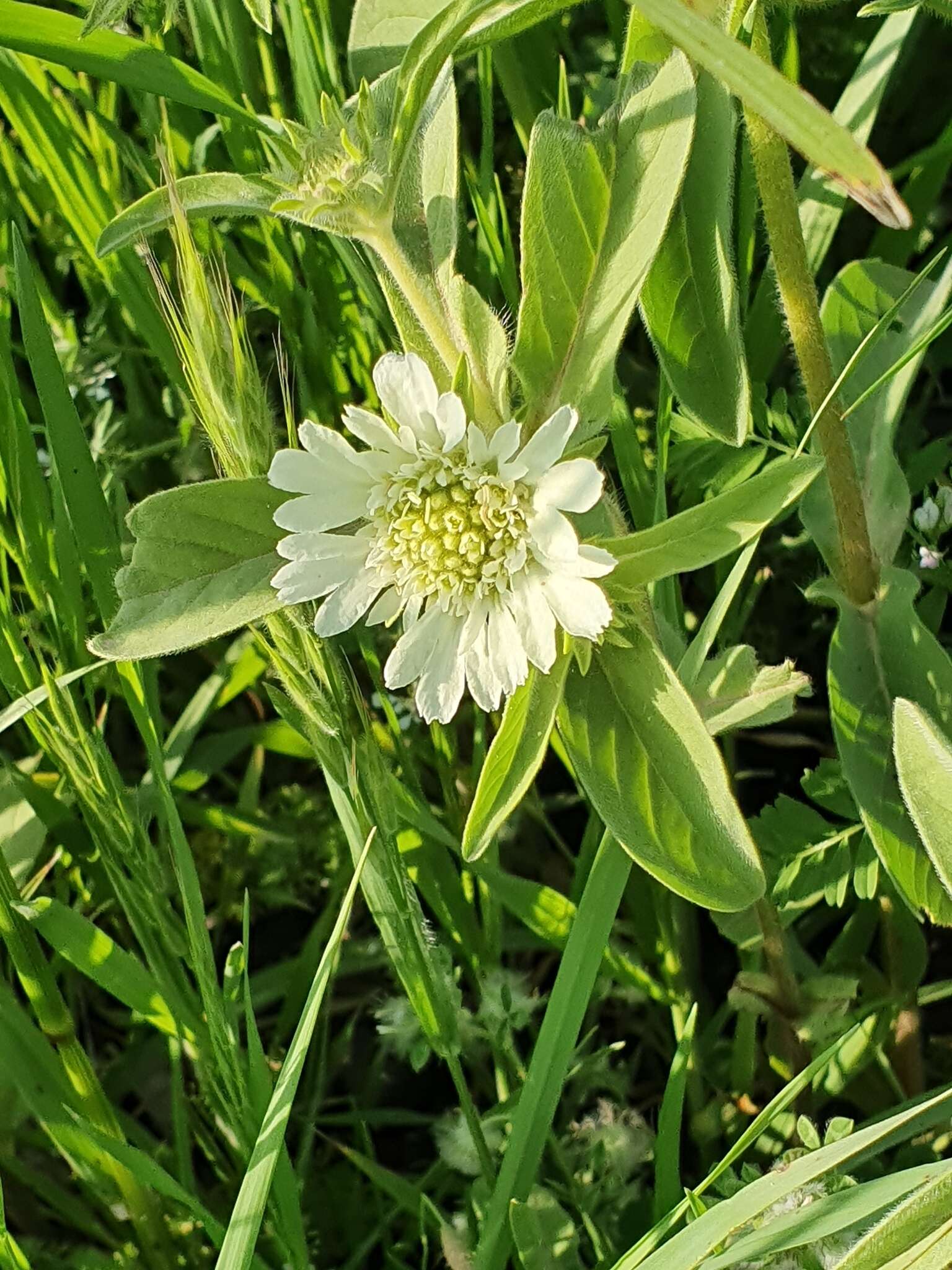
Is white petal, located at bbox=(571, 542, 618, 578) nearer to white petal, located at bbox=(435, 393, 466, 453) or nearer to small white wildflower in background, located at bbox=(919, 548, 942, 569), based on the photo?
white petal, located at bbox=(435, 393, 466, 453)

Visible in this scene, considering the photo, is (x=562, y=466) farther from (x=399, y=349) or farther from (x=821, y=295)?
(x=821, y=295)

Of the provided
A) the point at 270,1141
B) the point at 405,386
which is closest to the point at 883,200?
the point at 405,386

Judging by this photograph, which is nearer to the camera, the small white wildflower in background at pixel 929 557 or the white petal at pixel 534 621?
the white petal at pixel 534 621

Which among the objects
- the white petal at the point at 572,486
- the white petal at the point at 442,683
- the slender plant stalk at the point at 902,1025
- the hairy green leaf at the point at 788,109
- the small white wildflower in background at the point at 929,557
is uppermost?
the hairy green leaf at the point at 788,109

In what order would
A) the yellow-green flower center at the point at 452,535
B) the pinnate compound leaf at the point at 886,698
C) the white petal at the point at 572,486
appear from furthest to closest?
the pinnate compound leaf at the point at 886,698
the yellow-green flower center at the point at 452,535
the white petal at the point at 572,486

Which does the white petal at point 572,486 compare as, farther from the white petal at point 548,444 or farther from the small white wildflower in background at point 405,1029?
the small white wildflower in background at point 405,1029

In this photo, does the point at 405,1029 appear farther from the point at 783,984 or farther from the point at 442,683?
the point at 442,683

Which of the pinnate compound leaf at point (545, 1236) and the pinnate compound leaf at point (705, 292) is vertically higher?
the pinnate compound leaf at point (705, 292)

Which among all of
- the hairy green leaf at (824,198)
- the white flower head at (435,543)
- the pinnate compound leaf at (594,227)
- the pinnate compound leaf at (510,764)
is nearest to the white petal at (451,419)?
the white flower head at (435,543)
